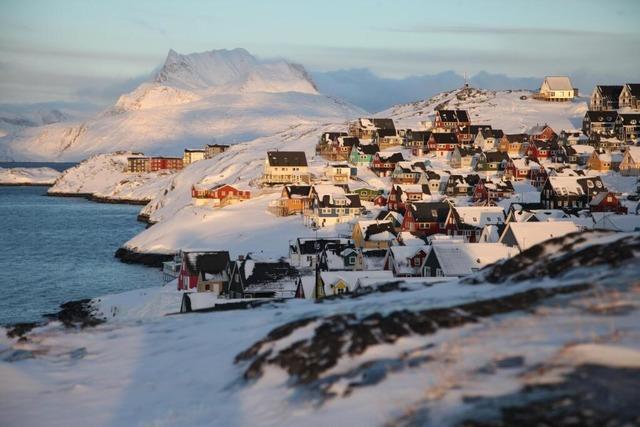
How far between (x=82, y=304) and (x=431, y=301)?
31.3 m

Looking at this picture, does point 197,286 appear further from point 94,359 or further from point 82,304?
point 94,359

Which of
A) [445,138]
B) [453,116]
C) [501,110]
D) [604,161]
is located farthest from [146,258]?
[501,110]

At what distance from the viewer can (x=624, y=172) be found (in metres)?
85.1

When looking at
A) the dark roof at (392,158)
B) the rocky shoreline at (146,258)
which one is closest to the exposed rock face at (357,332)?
the rocky shoreline at (146,258)

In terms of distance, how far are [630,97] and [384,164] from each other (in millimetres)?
40864

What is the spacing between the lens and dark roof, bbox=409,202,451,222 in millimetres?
63562

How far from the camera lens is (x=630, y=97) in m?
117

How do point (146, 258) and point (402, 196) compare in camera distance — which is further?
point (402, 196)

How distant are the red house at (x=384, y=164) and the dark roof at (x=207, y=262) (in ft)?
160

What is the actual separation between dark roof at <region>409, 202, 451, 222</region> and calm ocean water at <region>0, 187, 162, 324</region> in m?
18.7

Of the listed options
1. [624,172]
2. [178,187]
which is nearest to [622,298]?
[624,172]

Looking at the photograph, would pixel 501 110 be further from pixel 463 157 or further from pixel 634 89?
pixel 463 157

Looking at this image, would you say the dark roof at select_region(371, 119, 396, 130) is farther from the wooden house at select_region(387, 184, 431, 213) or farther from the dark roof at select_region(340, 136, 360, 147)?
the wooden house at select_region(387, 184, 431, 213)

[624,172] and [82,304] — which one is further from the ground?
[624,172]
